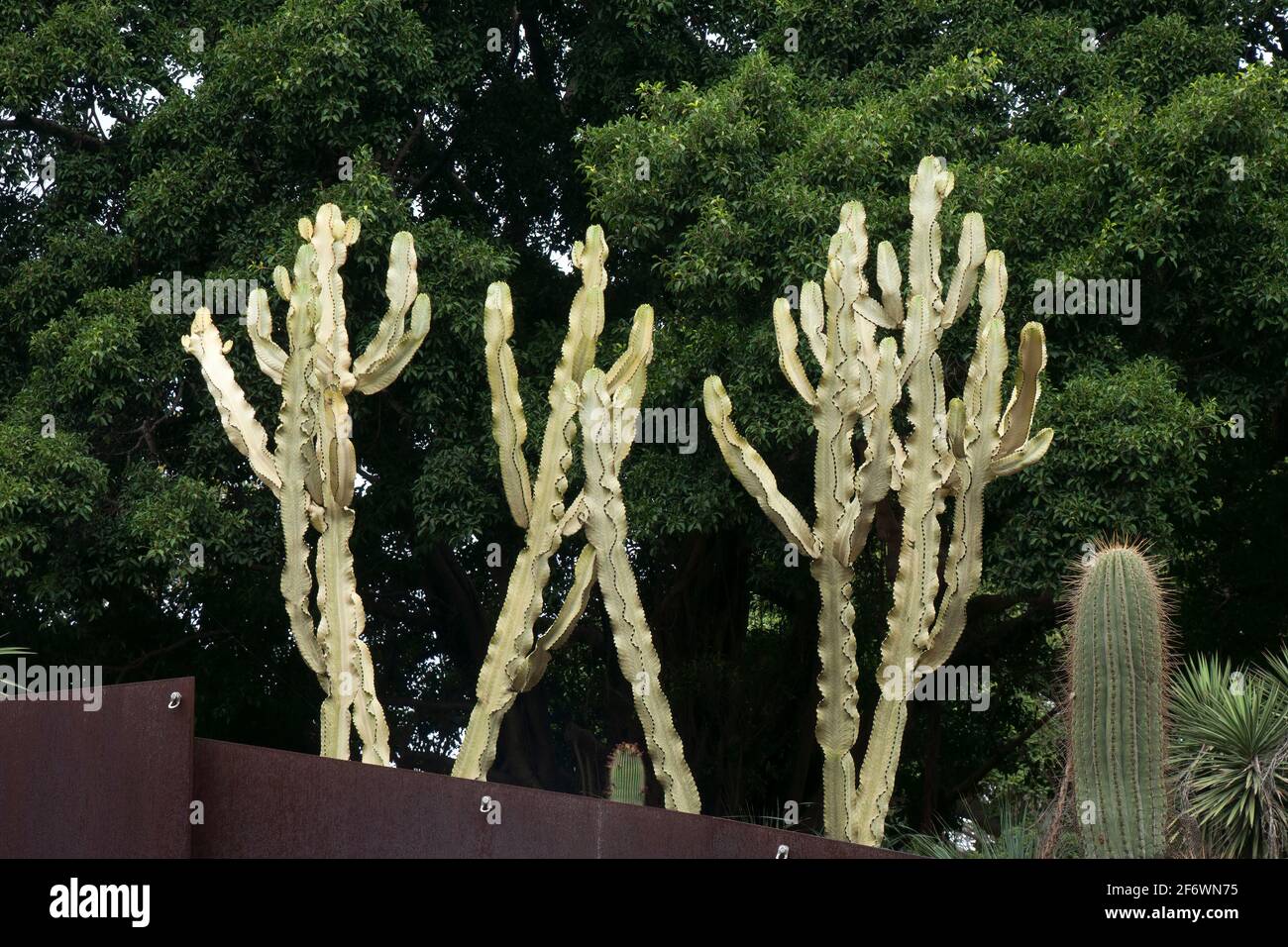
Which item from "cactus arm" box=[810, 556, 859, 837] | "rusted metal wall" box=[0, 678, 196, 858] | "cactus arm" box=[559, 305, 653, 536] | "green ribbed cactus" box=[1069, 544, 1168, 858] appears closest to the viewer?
"rusted metal wall" box=[0, 678, 196, 858]

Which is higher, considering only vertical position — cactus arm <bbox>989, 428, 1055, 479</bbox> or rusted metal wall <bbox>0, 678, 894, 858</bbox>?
cactus arm <bbox>989, 428, 1055, 479</bbox>

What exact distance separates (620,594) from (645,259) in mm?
4688

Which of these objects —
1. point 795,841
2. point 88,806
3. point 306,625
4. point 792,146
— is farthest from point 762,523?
point 88,806

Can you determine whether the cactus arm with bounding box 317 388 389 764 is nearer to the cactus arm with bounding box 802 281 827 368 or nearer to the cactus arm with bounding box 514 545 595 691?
the cactus arm with bounding box 514 545 595 691

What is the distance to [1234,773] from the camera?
8352mm

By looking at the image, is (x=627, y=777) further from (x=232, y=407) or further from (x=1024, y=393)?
(x=1024, y=393)

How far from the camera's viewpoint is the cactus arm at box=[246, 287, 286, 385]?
9586mm

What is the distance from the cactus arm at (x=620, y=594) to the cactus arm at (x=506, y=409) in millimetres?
551

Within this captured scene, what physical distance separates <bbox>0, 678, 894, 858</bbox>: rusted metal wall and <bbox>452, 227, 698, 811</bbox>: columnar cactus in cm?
200

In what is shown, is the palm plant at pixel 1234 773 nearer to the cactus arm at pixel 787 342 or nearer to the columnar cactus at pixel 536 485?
the cactus arm at pixel 787 342

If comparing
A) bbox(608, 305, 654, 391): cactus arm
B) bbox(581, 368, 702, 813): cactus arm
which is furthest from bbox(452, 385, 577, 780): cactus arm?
bbox(581, 368, 702, 813): cactus arm

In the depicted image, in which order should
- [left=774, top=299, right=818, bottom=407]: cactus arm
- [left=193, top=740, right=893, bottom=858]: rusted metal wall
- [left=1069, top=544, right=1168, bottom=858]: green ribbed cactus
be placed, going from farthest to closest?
[left=774, top=299, right=818, bottom=407]: cactus arm < [left=1069, top=544, right=1168, bottom=858]: green ribbed cactus < [left=193, top=740, right=893, bottom=858]: rusted metal wall

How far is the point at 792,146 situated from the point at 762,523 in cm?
274

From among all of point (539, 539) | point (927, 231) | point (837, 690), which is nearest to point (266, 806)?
point (539, 539)
